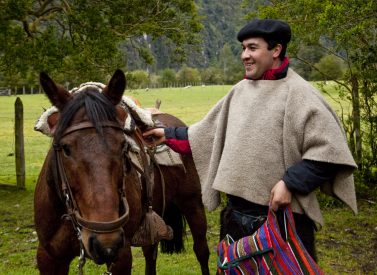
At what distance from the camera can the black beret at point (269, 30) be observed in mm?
2520

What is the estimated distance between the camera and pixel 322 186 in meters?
2.60

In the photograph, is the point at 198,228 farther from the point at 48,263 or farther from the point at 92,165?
the point at 92,165

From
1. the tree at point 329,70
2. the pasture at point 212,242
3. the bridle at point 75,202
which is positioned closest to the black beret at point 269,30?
the bridle at point 75,202

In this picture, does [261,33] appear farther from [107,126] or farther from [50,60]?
[50,60]

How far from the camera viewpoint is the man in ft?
7.90

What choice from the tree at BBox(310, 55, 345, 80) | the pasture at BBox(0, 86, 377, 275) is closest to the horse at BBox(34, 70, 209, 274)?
the pasture at BBox(0, 86, 377, 275)

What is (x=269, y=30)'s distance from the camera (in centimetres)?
252

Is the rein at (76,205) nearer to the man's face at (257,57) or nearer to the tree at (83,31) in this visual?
the man's face at (257,57)

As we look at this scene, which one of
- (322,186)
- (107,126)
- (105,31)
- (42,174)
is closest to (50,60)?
(105,31)

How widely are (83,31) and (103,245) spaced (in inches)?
289

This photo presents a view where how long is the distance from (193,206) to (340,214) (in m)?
3.62

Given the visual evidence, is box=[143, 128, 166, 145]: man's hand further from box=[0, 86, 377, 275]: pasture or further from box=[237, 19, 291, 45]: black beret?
box=[0, 86, 377, 275]: pasture

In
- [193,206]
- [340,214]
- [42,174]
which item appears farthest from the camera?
[340,214]

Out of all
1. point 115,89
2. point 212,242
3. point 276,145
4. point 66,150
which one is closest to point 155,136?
point 115,89
